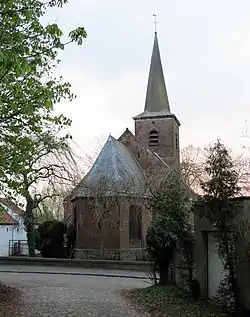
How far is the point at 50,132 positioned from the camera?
1398 cm

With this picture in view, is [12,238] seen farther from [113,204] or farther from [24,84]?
[24,84]

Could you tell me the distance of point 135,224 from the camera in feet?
99.0

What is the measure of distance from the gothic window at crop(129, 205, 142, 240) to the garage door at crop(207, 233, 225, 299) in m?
15.5

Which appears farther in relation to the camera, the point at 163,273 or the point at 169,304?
the point at 163,273

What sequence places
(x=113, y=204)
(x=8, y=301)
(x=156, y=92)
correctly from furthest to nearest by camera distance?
(x=156, y=92) → (x=113, y=204) → (x=8, y=301)

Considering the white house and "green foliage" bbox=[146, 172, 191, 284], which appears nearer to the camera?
"green foliage" bbox=[146, 172, 191, 284]

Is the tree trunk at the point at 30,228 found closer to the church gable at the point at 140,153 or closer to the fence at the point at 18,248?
the fence at the point at 18,248

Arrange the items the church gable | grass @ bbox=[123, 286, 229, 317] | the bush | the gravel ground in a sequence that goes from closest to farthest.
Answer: the gravel ground, grass @ bbox=[123, 286, 229, 317], the bush, the church gable

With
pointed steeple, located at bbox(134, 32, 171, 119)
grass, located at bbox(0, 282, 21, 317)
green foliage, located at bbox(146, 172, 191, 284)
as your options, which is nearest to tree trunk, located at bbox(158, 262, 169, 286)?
green foliage, located at bbox(146, 172, 191, 284)

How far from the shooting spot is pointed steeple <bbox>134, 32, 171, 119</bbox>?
44.4 meters

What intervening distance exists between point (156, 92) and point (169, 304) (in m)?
34.1

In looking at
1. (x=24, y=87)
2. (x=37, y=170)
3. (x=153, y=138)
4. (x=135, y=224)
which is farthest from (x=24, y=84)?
(x=153, y=138)

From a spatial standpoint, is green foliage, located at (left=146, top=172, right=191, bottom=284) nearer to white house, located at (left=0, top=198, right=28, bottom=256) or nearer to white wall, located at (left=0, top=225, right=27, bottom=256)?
white house, located at (left=0, top=198, right=28, bottom=256)

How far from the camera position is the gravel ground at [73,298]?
10820 mm
